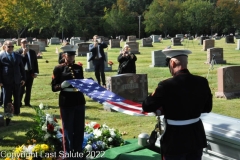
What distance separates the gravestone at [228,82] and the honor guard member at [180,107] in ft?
27.2

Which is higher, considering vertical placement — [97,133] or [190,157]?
[190,157]

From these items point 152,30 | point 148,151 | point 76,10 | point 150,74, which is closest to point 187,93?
point 148,151

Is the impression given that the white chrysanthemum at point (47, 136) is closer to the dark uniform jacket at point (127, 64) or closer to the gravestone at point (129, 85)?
the gravestone at point (129, 85)

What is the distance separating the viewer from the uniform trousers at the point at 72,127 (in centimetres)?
582

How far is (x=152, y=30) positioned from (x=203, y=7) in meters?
10.2

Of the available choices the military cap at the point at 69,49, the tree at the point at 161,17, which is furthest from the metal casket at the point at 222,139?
the tree at the point at 161,17

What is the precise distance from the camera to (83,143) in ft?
21.5

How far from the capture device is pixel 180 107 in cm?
400

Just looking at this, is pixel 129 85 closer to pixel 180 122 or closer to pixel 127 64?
pixel 127 64

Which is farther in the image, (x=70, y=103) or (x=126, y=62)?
(x=126, y=62)

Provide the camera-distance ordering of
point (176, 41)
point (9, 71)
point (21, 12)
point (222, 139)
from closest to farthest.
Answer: point (222, 139)
point (9, 71)
point (176, 41)
point (21, 12)

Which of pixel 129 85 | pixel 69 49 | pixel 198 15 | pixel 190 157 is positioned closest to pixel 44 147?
pixel 69 49

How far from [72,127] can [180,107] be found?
91.7 inches

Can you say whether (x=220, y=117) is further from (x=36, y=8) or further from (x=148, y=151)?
(x=36, y=8)
